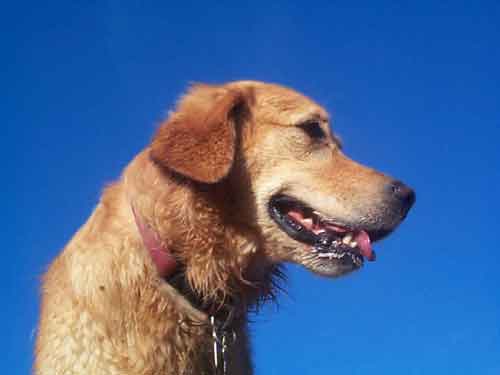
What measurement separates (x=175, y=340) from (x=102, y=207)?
44.4 inches

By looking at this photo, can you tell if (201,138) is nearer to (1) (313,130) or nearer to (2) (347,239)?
(1) (313,130)

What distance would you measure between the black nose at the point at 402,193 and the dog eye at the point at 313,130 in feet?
2.38

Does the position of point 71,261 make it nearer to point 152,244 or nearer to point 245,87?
point 152,244

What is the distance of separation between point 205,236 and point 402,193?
154cm

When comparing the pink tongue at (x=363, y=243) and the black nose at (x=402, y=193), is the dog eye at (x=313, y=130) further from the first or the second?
the pink tongue at (x=363, y=243)

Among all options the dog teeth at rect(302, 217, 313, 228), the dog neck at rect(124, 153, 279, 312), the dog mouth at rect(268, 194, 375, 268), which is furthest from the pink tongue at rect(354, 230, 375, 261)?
the dog neck at rect(124, 153, 279, 312)

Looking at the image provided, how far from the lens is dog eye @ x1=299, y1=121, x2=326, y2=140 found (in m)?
5.04

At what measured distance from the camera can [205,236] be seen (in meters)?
4.29

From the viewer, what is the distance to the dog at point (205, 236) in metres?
4.04

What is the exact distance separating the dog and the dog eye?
0.5 inches

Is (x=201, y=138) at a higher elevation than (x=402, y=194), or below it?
below

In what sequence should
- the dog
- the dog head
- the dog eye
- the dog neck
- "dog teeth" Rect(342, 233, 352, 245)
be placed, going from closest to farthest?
1. the dog
2. the dog neck
3. the dog head
4. "dog teeth" Rect(342, 233, 352, 245)
5. the dog eye

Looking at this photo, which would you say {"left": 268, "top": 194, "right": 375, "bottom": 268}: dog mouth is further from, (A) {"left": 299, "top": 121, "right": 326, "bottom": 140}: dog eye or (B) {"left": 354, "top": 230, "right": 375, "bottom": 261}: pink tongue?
(A) {"left": 299, "top": 121, "right": 326, "bottom": 140}: dog eye

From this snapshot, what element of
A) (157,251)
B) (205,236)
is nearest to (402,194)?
(205,236)
